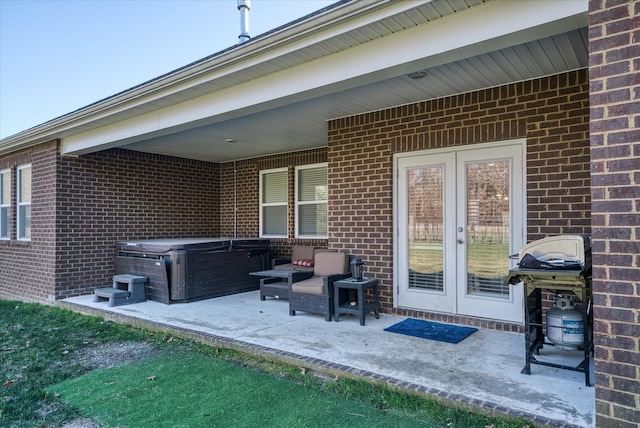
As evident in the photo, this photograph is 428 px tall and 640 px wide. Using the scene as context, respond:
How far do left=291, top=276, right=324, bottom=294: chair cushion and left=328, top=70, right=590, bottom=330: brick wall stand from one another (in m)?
0.74

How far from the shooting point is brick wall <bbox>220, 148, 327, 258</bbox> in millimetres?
8203

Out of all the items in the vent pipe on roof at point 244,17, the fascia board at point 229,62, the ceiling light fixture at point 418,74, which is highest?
the vent pipe on roof at point 244,17

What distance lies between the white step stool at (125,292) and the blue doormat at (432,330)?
4097mm

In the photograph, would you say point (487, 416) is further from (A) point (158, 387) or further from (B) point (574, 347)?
(A) point (158, 387)

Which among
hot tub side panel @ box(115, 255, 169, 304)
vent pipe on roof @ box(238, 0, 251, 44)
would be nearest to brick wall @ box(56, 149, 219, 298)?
hot tub side panel @ box(115, 255, 169, 304)

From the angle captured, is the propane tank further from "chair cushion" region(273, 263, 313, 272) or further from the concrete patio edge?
"chair cushion" region(273, 263, 313, 272)

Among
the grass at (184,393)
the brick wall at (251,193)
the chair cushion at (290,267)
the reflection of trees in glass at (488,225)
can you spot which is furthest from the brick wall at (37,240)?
the reflection of trees in glass at (488,225)

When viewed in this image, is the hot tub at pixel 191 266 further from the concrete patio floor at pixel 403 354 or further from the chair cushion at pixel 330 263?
the chair cushion at pixel 330 263

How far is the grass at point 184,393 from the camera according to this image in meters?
2.77

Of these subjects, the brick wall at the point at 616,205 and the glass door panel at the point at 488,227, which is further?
the glass door panel at the point at 488,227

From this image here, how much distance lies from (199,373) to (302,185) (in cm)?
510

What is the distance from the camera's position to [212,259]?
681 cm

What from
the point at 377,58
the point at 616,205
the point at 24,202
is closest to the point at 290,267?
the point at 377,58

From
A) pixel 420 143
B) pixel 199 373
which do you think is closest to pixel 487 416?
pixel 199 373
